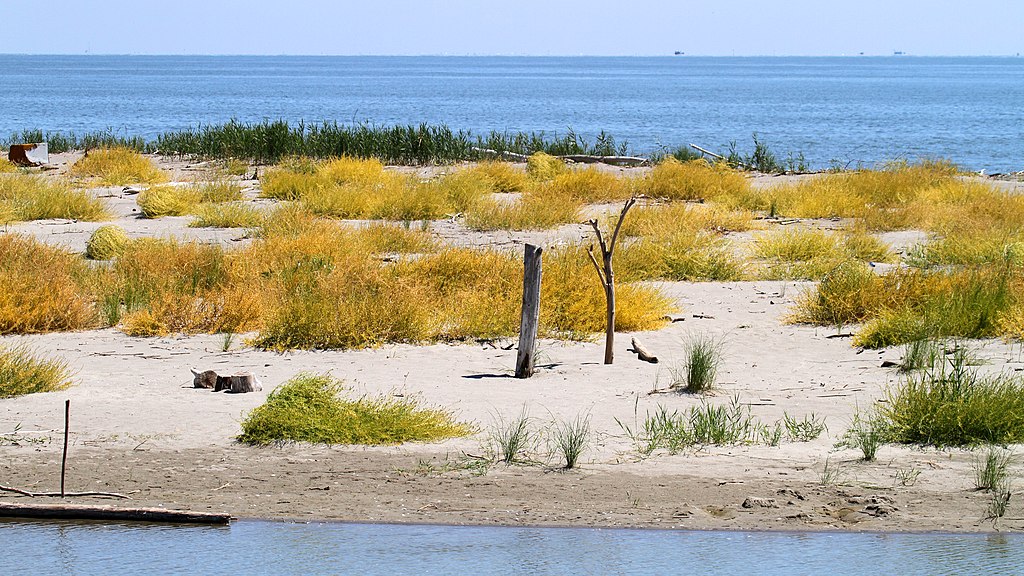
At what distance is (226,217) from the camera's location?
18.6 m

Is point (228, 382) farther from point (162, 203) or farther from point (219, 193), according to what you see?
point (219, 193)

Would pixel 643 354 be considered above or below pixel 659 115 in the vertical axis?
above

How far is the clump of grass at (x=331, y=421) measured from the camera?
7934 mm

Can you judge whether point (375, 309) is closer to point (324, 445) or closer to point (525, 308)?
point (525, 308)

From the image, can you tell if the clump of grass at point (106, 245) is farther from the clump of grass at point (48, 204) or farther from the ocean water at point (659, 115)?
the ocean water at point (659, 115)

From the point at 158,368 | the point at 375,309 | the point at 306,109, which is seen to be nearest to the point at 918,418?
the point at 375,309

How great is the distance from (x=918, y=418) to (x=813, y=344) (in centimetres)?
317

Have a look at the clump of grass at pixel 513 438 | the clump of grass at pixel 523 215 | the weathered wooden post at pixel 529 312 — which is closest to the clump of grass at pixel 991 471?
the clump of grass at pixel 513 438

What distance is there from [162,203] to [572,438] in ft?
44.9

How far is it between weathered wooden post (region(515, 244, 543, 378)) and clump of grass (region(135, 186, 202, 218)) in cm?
1133

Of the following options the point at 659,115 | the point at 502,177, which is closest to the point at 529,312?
the point at 502,177

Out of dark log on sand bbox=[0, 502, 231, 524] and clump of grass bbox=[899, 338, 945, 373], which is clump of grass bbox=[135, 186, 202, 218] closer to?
clump of grass bbox=[899, 338, 945, 373]

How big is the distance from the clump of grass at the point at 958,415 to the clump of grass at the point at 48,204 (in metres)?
14.7

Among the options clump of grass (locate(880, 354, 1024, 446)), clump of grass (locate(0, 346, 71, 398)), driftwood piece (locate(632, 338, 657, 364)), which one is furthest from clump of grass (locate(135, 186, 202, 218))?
clump of grass (locate(880, 354, 1024, 446))
